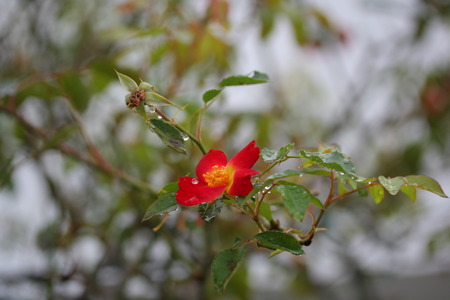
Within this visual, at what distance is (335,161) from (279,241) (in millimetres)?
67

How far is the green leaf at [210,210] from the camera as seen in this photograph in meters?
0.34

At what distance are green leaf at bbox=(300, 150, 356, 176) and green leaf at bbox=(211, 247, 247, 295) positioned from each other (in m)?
0.09

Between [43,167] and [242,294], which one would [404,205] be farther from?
[43,167]

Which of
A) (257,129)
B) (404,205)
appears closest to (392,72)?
(404,205)

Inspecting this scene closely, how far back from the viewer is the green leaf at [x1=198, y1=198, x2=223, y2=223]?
342 mm

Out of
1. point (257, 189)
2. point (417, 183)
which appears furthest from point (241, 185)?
point (417, 183)

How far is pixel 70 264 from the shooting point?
3.13 ft

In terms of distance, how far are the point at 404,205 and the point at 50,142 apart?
4.25 feet

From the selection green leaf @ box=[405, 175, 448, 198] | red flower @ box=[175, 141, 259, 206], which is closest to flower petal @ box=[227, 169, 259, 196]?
red flower @ box=[175, 141, 259, 206]

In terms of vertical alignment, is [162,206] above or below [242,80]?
below

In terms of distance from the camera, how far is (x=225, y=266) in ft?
1.21

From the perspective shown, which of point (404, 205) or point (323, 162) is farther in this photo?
point (404, 205)

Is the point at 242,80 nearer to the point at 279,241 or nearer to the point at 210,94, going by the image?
the point at 210,94

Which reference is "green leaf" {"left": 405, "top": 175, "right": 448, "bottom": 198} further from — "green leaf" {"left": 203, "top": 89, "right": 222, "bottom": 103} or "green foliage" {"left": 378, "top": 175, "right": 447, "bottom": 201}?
"green leaf" {"left": 203, "top": 89, "right": 222, "bottom": 103}
